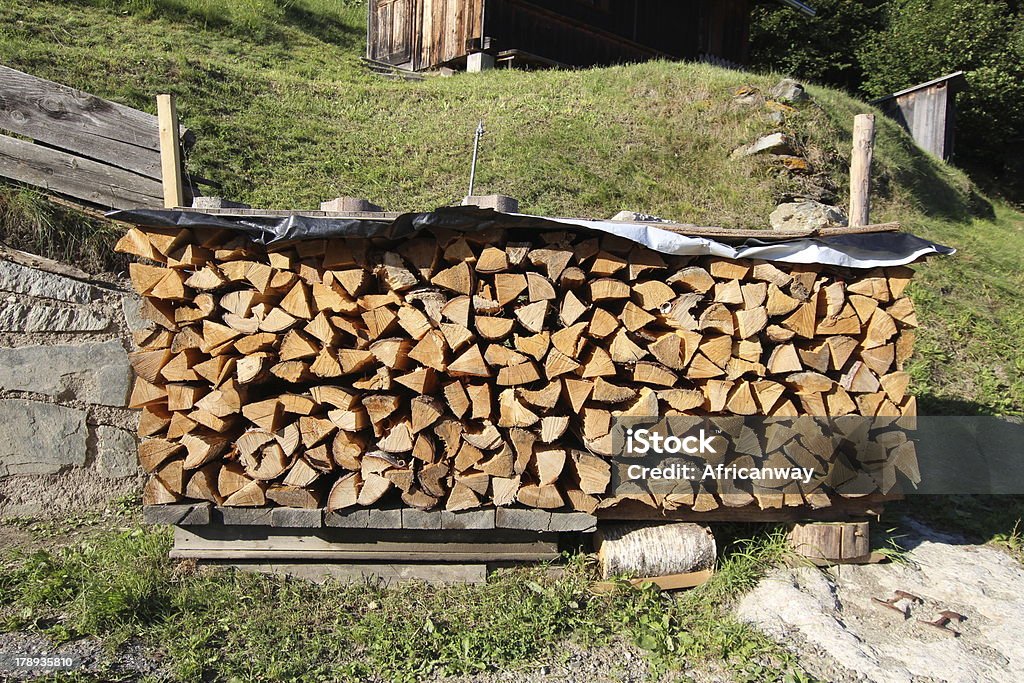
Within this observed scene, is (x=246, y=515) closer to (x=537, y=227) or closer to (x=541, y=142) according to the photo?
(x=537, y=227)

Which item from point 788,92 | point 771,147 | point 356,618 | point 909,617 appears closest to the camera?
point 356,618

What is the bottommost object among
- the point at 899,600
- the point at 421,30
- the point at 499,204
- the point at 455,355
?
the point at 899,600

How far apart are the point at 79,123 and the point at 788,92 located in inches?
338

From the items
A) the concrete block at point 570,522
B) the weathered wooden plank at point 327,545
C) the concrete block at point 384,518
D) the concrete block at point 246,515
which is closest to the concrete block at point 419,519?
the concrete block at point 384,518

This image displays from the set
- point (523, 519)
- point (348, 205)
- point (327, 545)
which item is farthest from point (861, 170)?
point (327, 545)

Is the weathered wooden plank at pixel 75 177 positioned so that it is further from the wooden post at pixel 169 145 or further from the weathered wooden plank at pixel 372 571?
the weathered wooden plank at pixel 372 571

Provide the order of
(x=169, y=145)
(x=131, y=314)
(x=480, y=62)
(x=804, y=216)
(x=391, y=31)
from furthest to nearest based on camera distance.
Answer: (x=391, y=31), (x=480, y=62), (x=804, y=216), (x=131, y=314), (x=169, y=145)

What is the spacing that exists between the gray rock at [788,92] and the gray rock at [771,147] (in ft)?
3.41

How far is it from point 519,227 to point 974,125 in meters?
16.1

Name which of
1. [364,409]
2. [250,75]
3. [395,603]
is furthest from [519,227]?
[250,75]

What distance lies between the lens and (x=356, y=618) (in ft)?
12.9

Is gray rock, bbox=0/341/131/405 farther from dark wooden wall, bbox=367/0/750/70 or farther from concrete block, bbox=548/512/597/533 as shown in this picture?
dark wooden wall, bbox=367/0/750/70

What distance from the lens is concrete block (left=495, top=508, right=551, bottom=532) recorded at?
4109 mm

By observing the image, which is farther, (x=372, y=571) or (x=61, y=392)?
(x=61, y=392)
